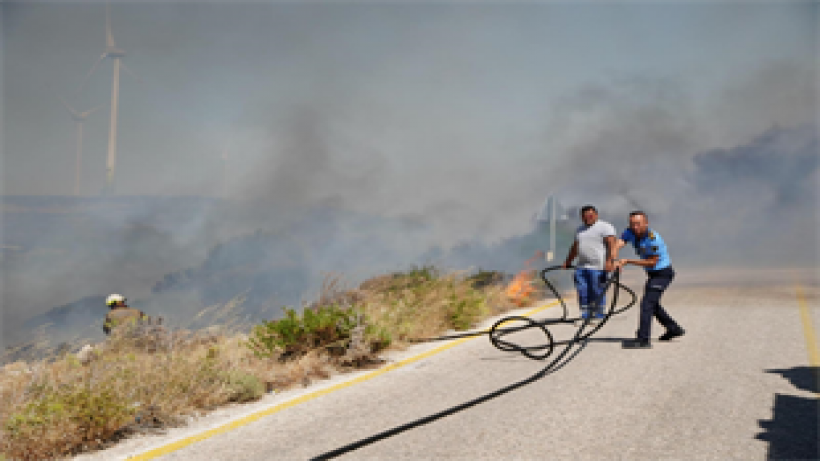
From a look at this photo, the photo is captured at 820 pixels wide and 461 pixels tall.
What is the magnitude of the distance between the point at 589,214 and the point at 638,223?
6.71 ft

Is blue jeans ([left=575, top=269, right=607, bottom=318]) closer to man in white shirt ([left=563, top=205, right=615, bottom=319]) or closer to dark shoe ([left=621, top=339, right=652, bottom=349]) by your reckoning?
man in white shirt ([left=563, top=205, right=615, bottom=319])

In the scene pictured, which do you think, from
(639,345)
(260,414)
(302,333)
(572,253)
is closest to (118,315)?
(302,333)

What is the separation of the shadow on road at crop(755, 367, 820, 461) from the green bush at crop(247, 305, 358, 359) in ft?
16.3

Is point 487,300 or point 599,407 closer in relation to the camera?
point 599,407

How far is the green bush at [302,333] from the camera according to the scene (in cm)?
847

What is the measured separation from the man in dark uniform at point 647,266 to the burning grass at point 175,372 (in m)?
3.51

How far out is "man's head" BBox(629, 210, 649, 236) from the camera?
30.6ft

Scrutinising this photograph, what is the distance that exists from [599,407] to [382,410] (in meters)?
2.01

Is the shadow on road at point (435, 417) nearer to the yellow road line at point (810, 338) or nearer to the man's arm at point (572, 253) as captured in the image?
the yellow road line at point (810, 338)

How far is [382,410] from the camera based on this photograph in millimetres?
6090

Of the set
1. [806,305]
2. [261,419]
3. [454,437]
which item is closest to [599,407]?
[454,437]

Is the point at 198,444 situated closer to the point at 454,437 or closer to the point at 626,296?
the point at 454,437

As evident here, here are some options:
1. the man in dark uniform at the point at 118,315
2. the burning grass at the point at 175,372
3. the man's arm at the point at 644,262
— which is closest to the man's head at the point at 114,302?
the man in dark uniform at the point at 118,315

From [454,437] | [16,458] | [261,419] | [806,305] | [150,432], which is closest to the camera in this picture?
[16,458]
